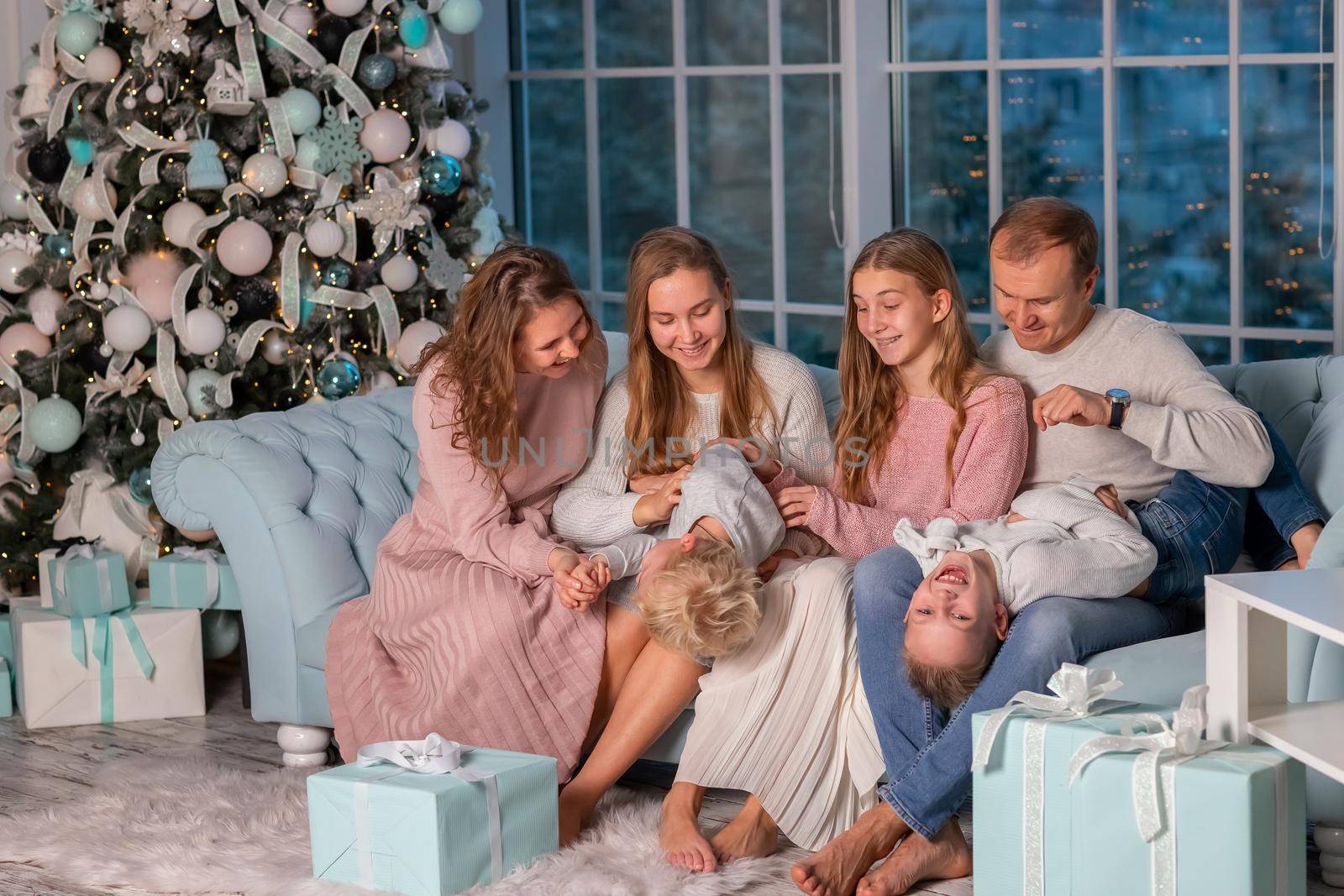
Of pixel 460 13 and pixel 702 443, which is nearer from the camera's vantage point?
pixel 702 443

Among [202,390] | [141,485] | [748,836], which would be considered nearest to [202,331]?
[202,390]

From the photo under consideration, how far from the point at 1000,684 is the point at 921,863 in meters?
0.29

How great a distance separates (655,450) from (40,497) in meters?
1.76

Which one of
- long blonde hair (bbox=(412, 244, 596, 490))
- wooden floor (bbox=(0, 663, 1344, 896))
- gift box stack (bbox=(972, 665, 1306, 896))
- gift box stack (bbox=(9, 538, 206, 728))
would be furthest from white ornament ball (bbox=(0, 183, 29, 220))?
gift box stack (bbox=(972, 665, 1306, 896))

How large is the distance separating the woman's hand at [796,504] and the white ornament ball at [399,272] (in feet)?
4.85

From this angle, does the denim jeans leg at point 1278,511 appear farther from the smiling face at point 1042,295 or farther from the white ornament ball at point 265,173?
the white ornament ball at point 265,173

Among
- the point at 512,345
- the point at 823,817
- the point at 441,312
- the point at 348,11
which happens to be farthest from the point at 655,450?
the point at 348,11

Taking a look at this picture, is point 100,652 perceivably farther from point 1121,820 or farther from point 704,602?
point 1121,820

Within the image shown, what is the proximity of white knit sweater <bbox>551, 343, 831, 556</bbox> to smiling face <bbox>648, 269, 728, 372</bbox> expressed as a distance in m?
0.11

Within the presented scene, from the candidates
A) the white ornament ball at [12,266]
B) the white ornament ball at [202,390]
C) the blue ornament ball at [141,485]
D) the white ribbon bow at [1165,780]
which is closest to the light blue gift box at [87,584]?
the blue ornament ball at [141,485]

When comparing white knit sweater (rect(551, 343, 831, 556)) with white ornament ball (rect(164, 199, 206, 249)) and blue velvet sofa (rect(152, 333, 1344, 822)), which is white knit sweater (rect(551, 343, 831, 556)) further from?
white ornament ball (rect(164, 199, 206, 249))

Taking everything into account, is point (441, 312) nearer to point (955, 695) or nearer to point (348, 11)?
point (348, 11)

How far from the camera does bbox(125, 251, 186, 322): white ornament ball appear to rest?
3.58 metres

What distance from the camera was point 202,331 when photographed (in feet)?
11.6
